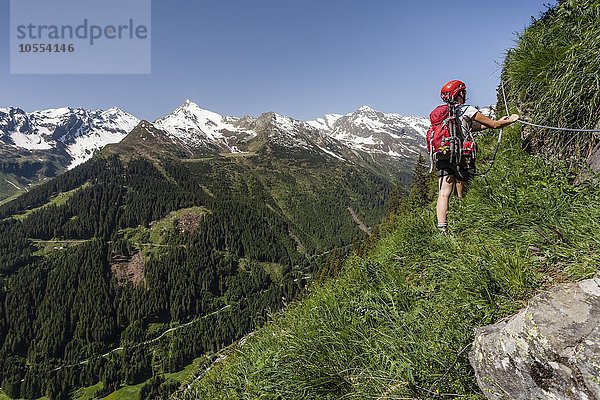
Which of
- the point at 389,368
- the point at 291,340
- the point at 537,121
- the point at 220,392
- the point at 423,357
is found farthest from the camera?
the point at 537,121

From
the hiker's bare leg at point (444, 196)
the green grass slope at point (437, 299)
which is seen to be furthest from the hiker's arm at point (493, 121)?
the hiker's bare leg at point (444, 196)

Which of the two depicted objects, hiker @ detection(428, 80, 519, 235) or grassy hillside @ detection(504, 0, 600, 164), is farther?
hiker @ detection(428, 80, 519, 235)

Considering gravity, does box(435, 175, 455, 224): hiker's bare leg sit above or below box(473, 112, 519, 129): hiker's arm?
below

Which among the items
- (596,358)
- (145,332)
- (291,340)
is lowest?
(145,332)

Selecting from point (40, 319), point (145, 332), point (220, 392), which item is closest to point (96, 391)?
point (145, 332)

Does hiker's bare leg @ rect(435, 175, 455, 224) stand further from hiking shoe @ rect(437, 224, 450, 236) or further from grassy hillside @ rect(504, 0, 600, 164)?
grassy hillside @ rect(504, 0, 600, 164)

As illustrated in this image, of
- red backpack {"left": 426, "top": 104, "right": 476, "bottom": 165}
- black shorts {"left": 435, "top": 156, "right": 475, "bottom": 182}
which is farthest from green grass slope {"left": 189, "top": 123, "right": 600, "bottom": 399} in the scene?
red backpack {"left": 426, "top": 104, "right": 476, "bottom": 165}

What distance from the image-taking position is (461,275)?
4.33 m

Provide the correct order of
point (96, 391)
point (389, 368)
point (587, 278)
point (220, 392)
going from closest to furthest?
point (587, 278) < point (389, 368) < point (220, 392) < point (96, 391)

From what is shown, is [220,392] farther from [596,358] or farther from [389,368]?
[596,358]

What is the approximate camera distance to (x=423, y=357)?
3.97m

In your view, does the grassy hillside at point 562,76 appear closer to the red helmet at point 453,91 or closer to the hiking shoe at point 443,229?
the red helmet at point 453,91

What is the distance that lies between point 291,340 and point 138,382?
19265cm

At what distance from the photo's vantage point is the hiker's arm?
6.58 meters
